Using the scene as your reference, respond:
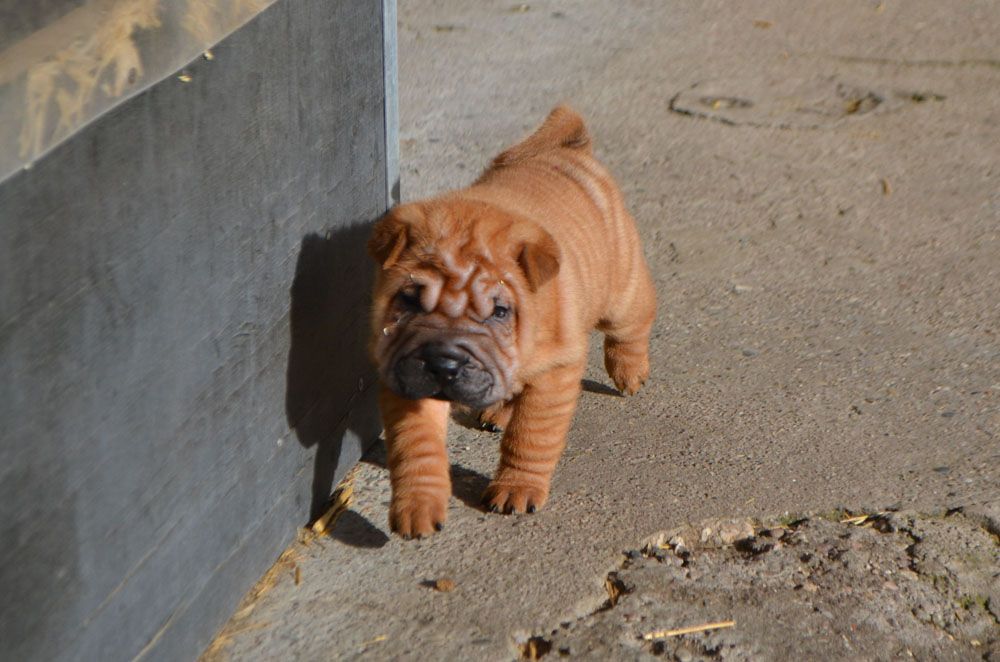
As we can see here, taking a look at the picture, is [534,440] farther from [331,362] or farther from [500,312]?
[331,362]

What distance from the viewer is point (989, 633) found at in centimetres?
364

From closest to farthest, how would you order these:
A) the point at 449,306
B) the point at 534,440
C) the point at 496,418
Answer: the point at 449,306 < the point at 534,440 < the point at 496,418

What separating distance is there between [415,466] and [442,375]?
432 mm

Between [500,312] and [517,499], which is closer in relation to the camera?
[500,312]

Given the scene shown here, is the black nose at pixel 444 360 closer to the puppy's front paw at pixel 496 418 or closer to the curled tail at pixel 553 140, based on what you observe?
the puppy's front paw at pixel 496 418

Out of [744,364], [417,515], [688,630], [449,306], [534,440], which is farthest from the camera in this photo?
[744,364]

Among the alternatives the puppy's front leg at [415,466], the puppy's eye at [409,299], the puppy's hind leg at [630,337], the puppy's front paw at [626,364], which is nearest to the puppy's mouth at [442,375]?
the puppy's eye at [409,299]

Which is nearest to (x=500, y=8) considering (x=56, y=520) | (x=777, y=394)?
(x=777, y=394)

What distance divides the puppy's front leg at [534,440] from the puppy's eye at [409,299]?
0.51 m

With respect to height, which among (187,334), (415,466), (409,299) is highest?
(187,334)

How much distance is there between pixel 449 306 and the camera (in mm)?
3711

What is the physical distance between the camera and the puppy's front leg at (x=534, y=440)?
4.05 meters

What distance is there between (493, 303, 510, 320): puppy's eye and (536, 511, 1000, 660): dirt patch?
85 centimetres

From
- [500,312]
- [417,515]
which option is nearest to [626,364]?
[500,312]
